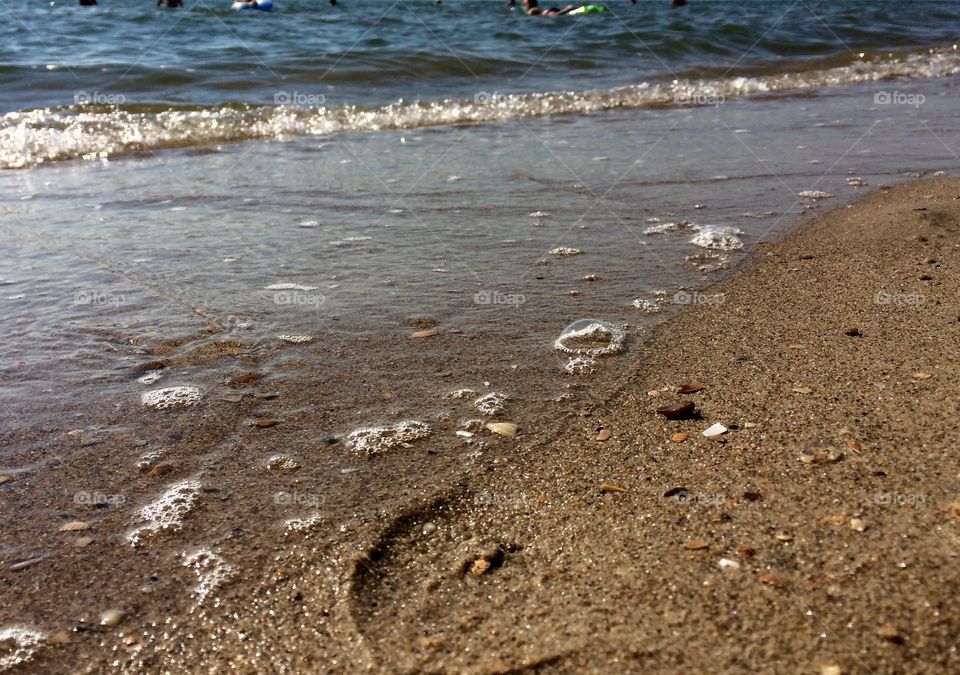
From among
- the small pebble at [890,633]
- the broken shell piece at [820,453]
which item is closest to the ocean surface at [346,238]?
the broken shell piece at [820,453]

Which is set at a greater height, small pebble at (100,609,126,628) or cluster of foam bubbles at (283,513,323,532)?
cluster of foam bubbles at (283,513,323,532)

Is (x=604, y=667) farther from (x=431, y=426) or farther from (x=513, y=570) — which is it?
(x=431, y=426)

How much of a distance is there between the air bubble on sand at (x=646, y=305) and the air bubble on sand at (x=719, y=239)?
933mm

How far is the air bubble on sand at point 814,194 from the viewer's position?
17.9ft

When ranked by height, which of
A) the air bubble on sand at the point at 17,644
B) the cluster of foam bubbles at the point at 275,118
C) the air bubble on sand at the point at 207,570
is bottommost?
the air bubble on sand at the point at 17,644

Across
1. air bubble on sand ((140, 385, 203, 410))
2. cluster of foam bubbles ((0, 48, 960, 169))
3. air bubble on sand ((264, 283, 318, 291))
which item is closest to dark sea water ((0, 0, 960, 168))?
cluster of foam bubbles ((0, 48, 960, 169))

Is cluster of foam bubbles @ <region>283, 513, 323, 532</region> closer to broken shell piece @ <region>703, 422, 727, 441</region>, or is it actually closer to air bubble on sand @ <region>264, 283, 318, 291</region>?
broken shell piece @ <region>703, 422, 727, 441</region>

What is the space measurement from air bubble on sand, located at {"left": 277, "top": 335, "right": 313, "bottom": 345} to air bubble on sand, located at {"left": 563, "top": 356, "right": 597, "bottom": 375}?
3.30 feet

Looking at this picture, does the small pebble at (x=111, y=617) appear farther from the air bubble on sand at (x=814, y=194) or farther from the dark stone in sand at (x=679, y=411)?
the air bubble on sand at (x=814, y=194)

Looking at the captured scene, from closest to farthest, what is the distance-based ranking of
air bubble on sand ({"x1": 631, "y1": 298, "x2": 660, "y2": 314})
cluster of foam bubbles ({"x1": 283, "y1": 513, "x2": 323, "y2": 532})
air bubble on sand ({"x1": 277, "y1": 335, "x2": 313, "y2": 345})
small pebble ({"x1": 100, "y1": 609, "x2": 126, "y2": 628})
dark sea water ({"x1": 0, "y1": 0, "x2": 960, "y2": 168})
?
1. small pebble ({"x1": 100, "y1": 609, "x2": 126, "y2": 628})
2. cluster of foam bubbles ({"x1": 283, "y1": 513, "x2": 323, "y2": 532})
3. air bubble on sand ({"x1": 277, "y1": 335, "x2": 313, "y2": 345})
4. air bubble on sand ({"x1": 631, "y1": 298, "x2": 660, "y2": 314})
5. dark sea water ({"x1": 0, "y1": 0, "x2": 960, "y2": 168})

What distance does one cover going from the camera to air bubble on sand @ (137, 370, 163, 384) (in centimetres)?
305

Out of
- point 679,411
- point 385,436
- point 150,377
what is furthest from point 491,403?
point 150,377

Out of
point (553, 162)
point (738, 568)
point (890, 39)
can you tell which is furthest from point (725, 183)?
point (890, 39)

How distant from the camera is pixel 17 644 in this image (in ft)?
6.02
